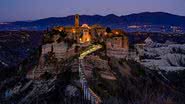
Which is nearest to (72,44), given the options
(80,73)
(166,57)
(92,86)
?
(80,73)

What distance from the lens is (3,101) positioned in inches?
2505

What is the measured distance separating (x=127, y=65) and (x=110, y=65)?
5942 mm

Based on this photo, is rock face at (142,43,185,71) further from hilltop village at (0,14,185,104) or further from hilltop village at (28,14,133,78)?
hilltop village at (28,14,133,78)

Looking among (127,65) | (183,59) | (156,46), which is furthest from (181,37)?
(127,65)

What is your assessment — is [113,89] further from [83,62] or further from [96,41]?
[96,41]

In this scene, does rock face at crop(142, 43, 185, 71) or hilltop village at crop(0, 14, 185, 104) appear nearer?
hilltop village at crop(0, 14, 185, 104)

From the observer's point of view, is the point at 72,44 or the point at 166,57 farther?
the point at 166,57

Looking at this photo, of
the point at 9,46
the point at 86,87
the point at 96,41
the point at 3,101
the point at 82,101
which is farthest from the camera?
the point at 9,46

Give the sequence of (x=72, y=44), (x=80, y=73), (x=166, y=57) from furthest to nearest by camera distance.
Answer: (x=166, y=57), (x=72, y=44), (x=80, y=73)

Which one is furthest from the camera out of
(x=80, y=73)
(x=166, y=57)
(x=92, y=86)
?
(x=166, y=57)

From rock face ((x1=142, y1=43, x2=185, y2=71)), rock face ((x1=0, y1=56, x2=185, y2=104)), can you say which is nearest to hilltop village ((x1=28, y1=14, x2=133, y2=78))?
rock face ((x1=0, y1=56, x2=185, y2=104))

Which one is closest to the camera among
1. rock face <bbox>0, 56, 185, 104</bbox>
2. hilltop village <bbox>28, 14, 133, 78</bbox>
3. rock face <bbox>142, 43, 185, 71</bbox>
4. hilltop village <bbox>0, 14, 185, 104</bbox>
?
rock face <bbox>0, 56, 185, 104</bbox>

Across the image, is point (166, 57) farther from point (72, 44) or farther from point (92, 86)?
point (92, 86)

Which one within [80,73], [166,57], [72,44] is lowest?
[166,57]
